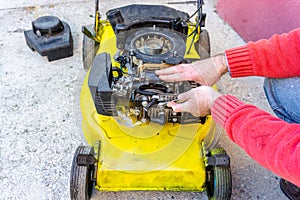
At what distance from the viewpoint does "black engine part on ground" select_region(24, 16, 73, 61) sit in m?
1.60

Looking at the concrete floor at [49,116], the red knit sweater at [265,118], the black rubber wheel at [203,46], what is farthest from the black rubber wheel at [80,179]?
the black rubber wheel at [203,46]

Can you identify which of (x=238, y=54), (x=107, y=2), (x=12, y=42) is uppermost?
(x=238, y=54)

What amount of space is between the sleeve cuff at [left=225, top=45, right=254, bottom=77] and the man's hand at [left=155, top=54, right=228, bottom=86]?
2 cm

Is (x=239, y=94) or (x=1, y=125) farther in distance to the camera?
(x=239, y=94)

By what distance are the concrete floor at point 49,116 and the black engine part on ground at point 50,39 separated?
Answer: 39 mm

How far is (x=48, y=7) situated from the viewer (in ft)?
6.38

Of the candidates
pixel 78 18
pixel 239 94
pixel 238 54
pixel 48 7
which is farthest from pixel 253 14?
pixel 48 7

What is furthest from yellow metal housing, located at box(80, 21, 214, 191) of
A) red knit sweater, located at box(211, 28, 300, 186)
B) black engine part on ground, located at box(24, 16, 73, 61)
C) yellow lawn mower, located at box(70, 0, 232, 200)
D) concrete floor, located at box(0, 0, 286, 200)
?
black engine part on ground, located at box(24, 16, 73, 61)

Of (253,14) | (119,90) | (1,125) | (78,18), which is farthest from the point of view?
(78,18)

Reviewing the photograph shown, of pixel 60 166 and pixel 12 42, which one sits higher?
pixel 12 42

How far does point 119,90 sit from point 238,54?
0.33m

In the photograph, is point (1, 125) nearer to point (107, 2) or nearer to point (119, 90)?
point (119, 90)

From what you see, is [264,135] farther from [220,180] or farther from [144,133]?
[144,133]

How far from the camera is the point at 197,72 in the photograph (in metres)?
1.04
